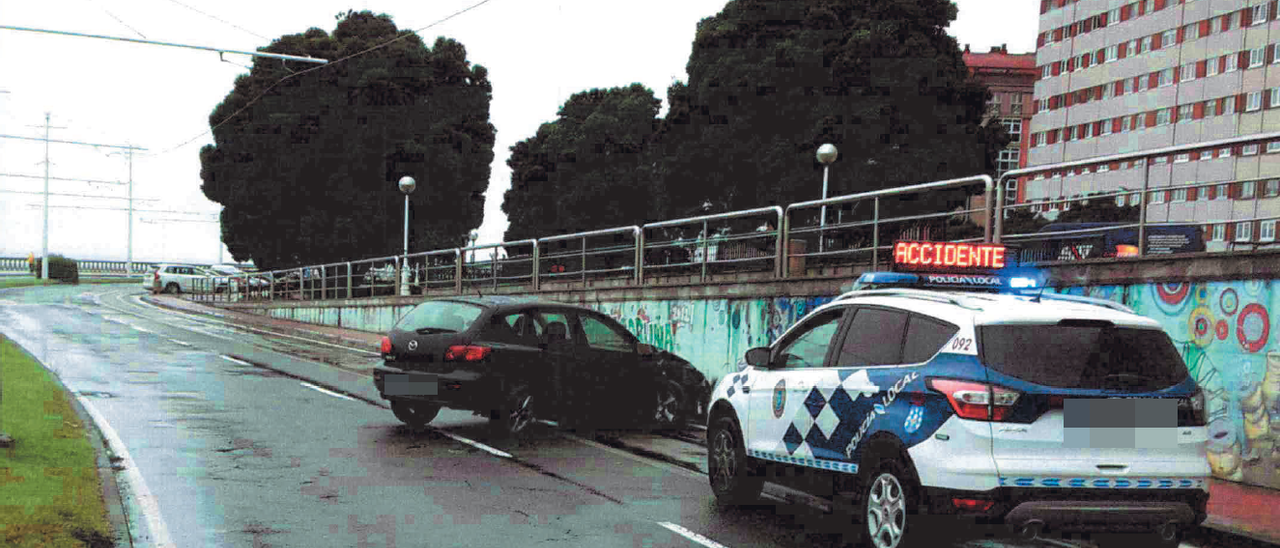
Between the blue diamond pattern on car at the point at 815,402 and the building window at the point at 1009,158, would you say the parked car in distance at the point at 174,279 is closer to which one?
Answer: the blue diamond pattern on car at the point at 815,402

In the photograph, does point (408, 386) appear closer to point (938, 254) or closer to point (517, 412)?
point (517, 412)

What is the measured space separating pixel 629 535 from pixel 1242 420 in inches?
215

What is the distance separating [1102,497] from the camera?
620 centimetres

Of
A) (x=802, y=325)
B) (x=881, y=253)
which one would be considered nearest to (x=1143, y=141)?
(x=881, y=253)

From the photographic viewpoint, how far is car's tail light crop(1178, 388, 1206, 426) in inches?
251

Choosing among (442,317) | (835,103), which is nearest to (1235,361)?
(442,317)

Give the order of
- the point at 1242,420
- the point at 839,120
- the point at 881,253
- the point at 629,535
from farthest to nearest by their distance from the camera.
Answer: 1. the point at 839,120
2. the point at 881,253
3. the point at 1242,420
4. the point at 629,535

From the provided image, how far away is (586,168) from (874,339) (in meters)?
58.0

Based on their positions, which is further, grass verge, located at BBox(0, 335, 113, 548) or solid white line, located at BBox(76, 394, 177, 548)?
solid white line, located at BBox(76, 394, 177, 548)

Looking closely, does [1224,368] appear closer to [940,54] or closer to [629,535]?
[629,535]

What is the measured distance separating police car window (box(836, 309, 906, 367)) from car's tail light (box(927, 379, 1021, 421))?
2.28ft

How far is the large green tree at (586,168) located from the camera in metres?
62.1

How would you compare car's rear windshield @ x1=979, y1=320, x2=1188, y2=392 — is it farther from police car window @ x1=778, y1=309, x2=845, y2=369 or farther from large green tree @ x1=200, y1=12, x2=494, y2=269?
large green tree @ x1=200, y1=12, x2=494, y2=269

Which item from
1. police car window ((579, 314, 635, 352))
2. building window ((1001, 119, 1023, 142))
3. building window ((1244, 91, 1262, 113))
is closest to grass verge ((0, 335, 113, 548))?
police car window ((579, 314, 635, 352))
